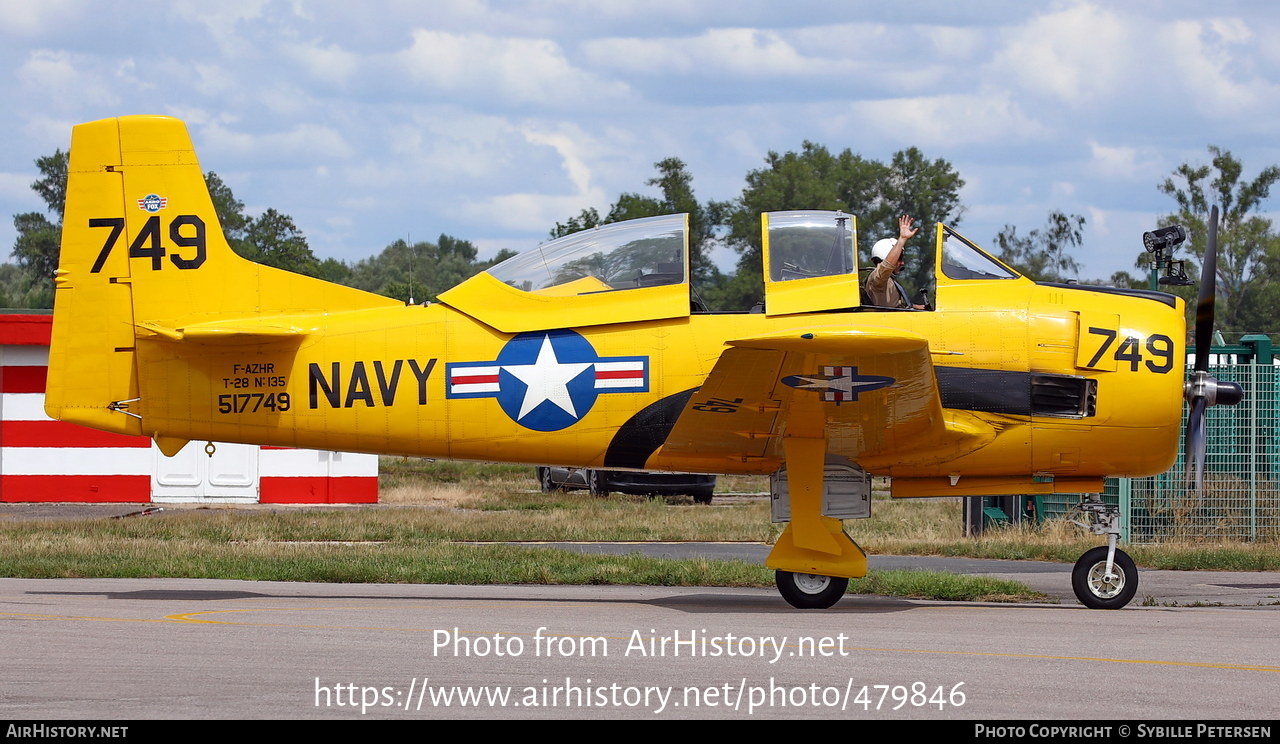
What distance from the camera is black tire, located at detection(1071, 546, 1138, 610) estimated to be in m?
10.7

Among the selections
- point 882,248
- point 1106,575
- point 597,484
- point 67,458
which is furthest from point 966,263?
point 67,458

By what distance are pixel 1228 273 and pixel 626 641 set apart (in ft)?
225

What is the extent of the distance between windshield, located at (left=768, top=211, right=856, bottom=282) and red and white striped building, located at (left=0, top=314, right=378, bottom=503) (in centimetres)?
1462

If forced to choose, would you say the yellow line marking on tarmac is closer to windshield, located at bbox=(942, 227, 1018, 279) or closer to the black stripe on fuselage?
the black stripe on fuselage

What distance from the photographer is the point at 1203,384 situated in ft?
35.2

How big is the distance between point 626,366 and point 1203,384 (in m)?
4.80

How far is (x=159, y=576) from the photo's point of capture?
42.2 feet

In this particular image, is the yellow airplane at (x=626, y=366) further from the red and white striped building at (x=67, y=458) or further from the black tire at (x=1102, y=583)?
the red and white striped building at (x=67, y=458)

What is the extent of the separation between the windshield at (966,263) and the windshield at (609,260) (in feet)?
7.16

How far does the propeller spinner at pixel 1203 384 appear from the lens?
10.6 meters

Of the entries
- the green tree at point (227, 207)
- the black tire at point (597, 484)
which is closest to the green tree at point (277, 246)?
the green tree at point (227, 207)

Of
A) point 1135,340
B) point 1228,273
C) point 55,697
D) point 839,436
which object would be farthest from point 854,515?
point 1228,273

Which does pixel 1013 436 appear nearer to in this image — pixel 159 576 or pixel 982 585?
pixel 982 585

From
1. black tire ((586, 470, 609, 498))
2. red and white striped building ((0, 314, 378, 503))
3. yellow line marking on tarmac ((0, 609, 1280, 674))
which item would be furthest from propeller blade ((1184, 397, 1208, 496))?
black tire ((586, 470, 609, 498))
